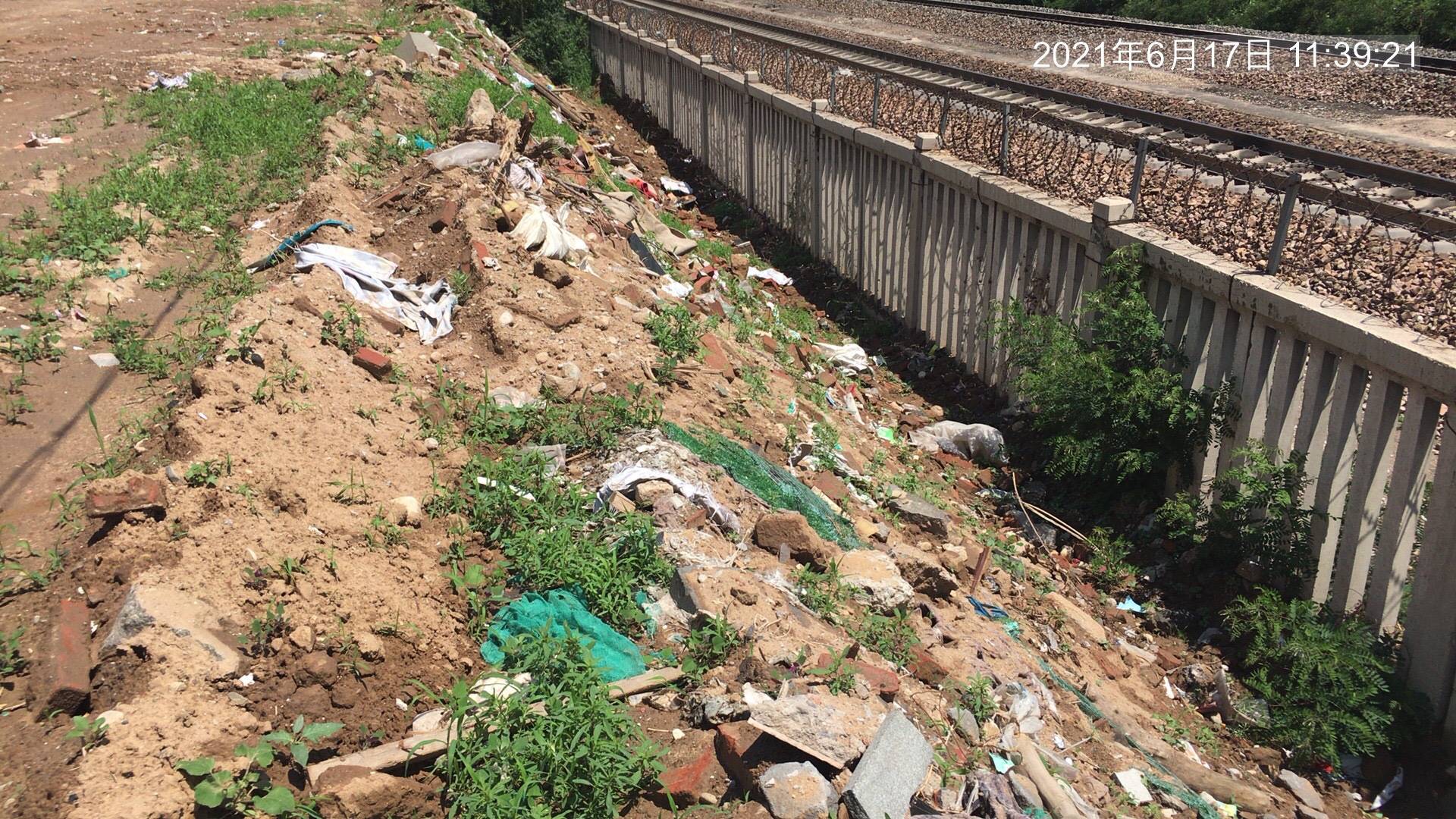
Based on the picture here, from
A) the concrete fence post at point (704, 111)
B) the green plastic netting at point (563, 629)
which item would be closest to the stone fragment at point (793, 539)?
the green plastic netting at point (563, 629)

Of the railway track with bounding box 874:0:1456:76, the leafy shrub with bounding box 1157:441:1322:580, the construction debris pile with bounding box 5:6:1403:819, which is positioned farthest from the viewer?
the railway track with bounding box 874:0:1456:76

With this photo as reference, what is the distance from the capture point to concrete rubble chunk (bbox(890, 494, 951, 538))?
20.8 ft

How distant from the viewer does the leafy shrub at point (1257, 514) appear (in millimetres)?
5676

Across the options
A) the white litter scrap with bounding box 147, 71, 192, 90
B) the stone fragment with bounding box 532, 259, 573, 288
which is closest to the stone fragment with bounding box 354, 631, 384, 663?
the stone fragment with bounding box 532, 259, 573, 288

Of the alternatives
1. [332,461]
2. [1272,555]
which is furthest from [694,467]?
[1272,555]

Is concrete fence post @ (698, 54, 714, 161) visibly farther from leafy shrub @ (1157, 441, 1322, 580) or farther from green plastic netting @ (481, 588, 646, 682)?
green plastic netting @ (481, 588, 646, 682)

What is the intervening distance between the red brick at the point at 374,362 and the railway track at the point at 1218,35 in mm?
14511

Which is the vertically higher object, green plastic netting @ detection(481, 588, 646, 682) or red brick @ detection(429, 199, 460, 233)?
red brick @ detection(429, 199, 460, 233)

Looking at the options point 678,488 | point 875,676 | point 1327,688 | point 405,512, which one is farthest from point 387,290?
point 1327,688

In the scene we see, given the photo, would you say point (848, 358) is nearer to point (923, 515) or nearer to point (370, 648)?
point (923, 515)

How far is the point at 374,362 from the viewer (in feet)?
19.4

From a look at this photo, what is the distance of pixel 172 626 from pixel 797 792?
7.79 ft

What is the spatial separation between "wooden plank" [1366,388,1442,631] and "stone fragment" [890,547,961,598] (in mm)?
2196

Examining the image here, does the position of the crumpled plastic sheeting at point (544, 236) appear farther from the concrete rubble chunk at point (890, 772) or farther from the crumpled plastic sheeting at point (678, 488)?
the concrete rubble chunk at point (890, 772)
